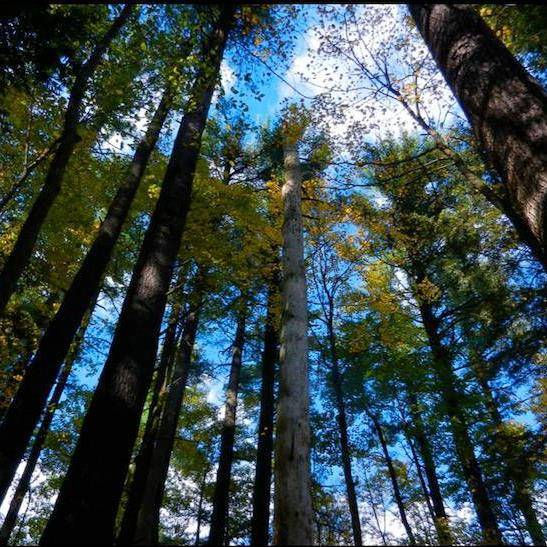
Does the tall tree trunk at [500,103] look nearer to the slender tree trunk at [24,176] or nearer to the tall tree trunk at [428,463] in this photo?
the slender tree trunk at [24,176]

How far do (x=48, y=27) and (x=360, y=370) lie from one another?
11.4 meters

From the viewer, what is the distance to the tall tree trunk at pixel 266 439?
938cm

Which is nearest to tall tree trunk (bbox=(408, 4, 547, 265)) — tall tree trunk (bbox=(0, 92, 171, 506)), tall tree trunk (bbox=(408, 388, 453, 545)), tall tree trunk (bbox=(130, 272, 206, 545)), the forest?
the forest

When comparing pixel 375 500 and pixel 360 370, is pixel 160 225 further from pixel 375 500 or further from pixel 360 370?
pixel 375 500

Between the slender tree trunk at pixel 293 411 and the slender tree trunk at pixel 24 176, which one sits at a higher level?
the slender tree trunk at pixel 24 176

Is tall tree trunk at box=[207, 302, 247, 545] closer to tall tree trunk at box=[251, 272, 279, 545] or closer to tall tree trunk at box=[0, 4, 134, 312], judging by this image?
tall tree trunk at box=[251, 272, 279, 545]

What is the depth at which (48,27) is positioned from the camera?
5.03 metres

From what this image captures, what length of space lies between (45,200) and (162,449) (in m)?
5.93

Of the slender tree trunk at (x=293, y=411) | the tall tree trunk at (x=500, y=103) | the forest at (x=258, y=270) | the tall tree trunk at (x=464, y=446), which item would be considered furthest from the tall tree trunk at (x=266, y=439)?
the tall tree trunk at (x=500, y=103)

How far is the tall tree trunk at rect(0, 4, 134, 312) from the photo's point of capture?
5.60m

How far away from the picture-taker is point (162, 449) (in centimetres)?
866

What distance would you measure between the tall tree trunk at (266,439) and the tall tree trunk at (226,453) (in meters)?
0.78

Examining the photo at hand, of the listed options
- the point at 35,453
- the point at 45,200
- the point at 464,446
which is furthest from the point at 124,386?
the point at 35,453

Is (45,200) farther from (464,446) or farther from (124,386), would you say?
(464,446)
